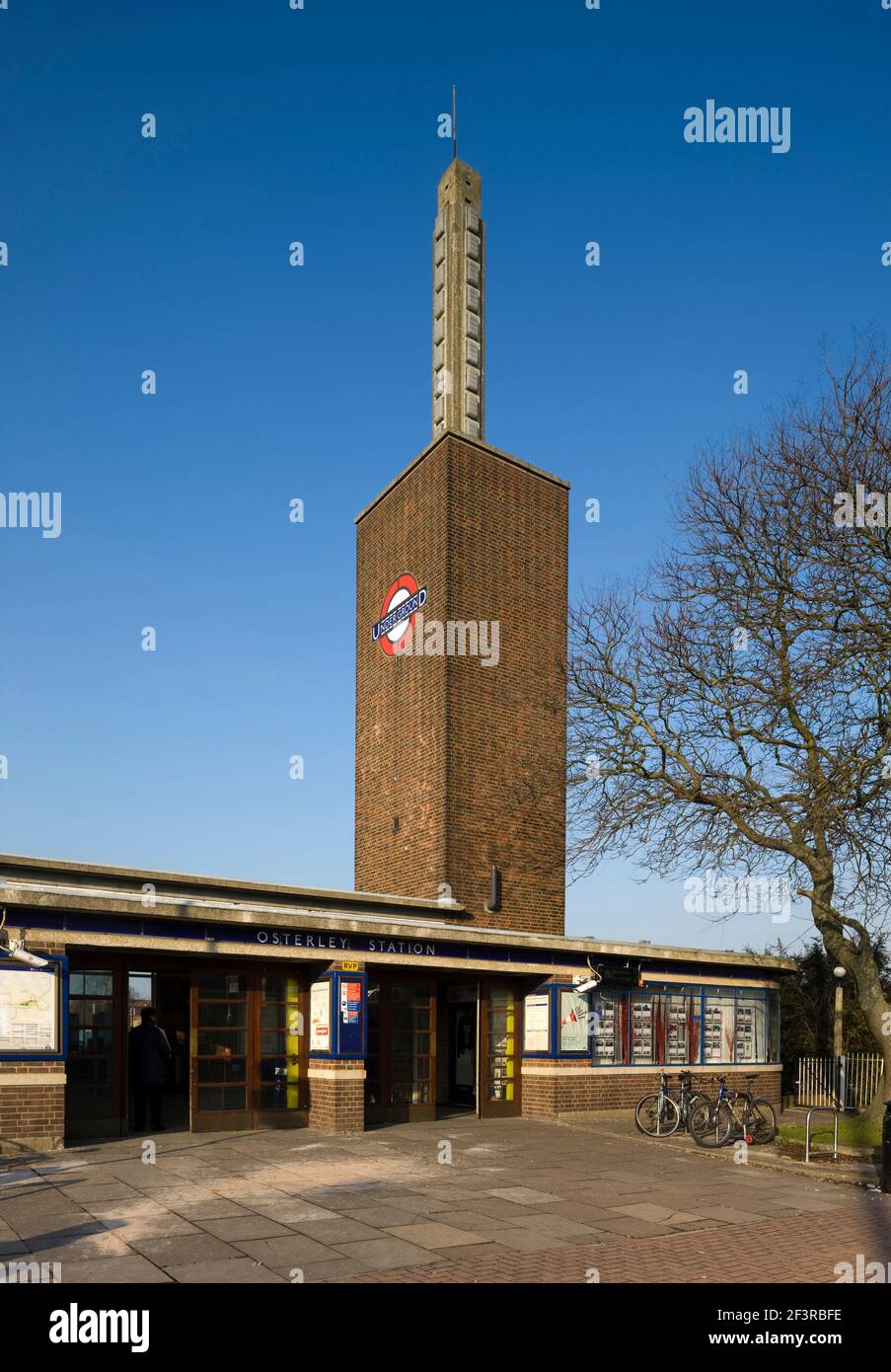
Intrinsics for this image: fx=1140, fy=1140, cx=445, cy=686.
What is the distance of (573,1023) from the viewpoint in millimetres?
18562

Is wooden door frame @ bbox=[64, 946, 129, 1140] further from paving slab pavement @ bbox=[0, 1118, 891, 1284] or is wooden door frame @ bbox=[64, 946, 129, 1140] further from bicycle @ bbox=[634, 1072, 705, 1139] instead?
bicycle @ bbox=[634, 1072, 705, 1139]

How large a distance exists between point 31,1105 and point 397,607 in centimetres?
1326

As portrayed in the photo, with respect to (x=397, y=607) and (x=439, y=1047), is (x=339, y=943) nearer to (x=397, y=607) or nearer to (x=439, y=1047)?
(x=439, y=1047)

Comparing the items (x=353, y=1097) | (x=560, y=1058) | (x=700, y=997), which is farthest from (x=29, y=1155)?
(x=700, y=997)

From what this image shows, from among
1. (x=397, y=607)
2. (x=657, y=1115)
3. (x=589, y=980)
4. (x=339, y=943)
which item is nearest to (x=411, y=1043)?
(x=339, y=943)

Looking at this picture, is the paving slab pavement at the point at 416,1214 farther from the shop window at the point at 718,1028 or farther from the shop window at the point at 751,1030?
the shop window at the point at 751,1030

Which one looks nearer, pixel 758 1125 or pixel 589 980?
pixel 758 1125

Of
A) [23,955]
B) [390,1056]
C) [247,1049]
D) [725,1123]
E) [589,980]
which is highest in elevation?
[23,955]

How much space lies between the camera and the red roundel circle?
23594mm

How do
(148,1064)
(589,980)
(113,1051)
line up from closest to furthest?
(148,1064) → (113,1051) → (589,980)

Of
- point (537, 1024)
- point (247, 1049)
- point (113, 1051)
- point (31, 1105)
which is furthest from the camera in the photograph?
point (537, 1024)

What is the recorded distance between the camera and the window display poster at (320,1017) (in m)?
15.8

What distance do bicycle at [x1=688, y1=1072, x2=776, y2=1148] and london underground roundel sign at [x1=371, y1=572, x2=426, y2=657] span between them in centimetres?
1122

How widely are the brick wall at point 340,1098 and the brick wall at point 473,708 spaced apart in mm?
5941
